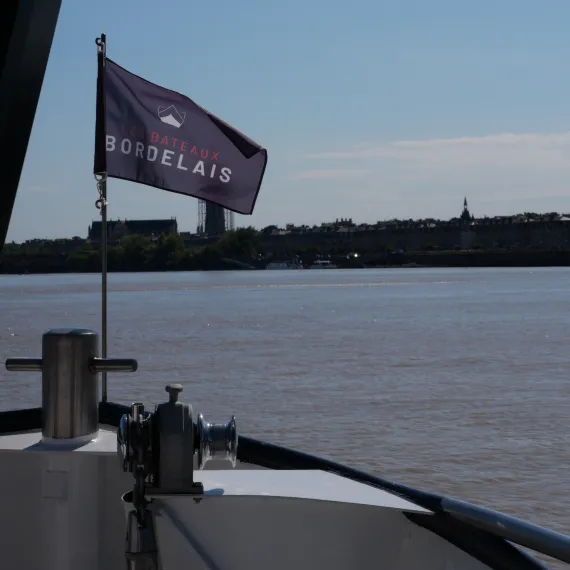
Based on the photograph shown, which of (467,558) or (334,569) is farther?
(334,569)

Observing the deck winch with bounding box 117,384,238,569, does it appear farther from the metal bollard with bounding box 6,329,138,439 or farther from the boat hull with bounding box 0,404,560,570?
the metal bollard with bounding box 6,329,138,439

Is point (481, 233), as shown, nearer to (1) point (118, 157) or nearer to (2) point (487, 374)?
(2) point (487, 374)

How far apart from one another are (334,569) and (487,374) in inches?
666

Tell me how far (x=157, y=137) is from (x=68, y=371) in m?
1.44

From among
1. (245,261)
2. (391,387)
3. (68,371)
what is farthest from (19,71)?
(245,261)

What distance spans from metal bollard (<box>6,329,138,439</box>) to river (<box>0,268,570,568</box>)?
5153 millimetres

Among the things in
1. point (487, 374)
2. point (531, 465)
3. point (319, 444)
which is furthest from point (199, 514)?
point (487, 374)

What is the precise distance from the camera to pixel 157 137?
4.20 metres

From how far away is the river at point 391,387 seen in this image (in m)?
9.94

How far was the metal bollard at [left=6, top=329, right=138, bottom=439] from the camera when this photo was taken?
2.99 m

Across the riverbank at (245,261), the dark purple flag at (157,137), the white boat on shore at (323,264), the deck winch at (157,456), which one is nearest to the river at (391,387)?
the dark purple flag at (157,137)

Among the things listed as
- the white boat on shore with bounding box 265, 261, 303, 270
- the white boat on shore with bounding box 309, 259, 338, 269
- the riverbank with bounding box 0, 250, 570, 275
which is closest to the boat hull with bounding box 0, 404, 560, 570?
the riverbank with bounding box 0, 250, 570, 275

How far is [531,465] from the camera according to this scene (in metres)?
10.0

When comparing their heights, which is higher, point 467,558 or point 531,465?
point 467,558
